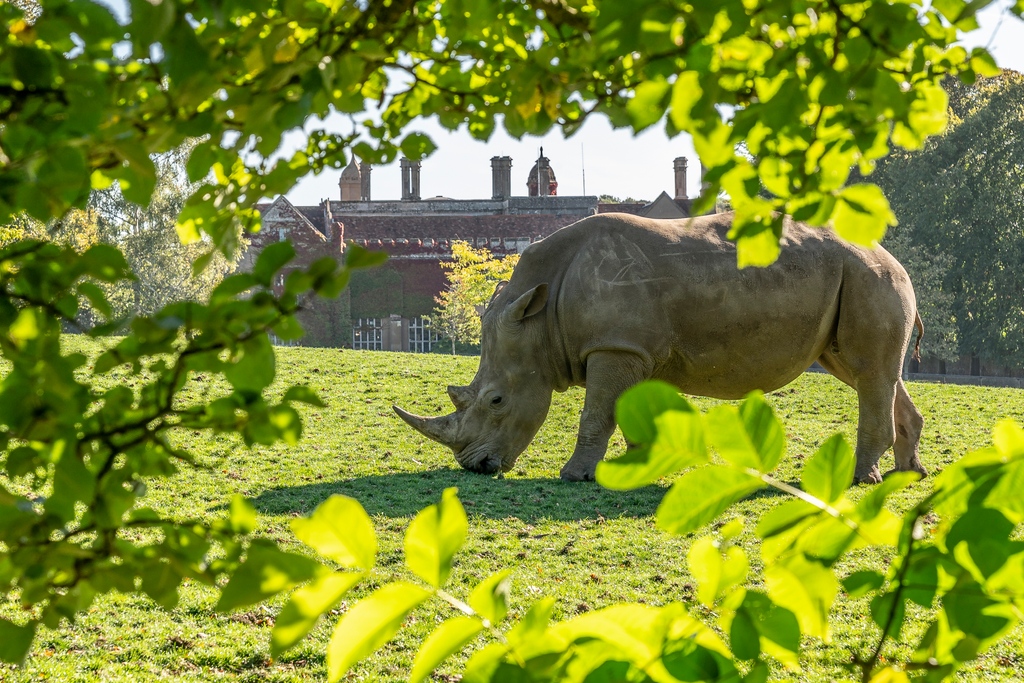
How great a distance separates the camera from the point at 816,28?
1304 millimetres

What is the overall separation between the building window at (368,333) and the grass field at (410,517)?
26064mm

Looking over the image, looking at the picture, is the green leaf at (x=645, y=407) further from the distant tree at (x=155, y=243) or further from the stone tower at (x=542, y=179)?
the stone tower at (x=542, y=179)

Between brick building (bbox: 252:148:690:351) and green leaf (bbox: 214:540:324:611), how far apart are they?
3683 cm

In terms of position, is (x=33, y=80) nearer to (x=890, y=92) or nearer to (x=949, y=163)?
(x=890, y=92)

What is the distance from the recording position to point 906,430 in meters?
8.50

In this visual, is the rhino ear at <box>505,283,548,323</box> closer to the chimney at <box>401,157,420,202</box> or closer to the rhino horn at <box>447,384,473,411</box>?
the rhino horn at <box>447,384,473,411</box>

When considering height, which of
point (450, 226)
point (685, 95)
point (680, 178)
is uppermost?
point (680, 178)

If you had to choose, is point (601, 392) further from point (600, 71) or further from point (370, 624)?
point (370, 624)

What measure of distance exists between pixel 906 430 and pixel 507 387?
3.44 metres

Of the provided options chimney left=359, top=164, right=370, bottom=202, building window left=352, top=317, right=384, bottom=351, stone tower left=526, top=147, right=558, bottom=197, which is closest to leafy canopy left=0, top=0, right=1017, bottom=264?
building window left=352, top=317, right=384, bottom=351

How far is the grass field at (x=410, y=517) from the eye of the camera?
15.0 ft

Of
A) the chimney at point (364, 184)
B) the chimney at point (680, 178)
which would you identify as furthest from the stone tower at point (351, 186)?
the chimney at point (680, 178)

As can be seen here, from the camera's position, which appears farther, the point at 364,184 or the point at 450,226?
the point at 364,184

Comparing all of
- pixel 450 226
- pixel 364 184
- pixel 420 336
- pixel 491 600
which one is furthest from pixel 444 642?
pixel 364 184
